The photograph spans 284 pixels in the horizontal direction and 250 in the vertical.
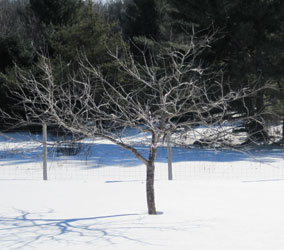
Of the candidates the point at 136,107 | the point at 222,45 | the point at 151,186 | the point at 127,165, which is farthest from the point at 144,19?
the point at 151,186

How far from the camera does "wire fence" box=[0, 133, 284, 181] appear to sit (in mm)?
11438

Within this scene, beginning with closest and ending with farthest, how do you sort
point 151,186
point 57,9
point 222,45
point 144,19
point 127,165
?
point 151,186
point 127,165
point 222,45
point 57,9
point 144,19

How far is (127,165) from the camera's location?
1359 cm

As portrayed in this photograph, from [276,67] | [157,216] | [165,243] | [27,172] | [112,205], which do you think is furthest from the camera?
[276,67]

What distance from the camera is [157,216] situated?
229 inches

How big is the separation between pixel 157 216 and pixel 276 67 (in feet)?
40.5

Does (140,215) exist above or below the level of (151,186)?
below

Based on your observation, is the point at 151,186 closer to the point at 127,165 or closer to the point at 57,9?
the point at 127,165

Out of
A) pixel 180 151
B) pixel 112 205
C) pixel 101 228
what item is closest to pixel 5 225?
pixel 101 228

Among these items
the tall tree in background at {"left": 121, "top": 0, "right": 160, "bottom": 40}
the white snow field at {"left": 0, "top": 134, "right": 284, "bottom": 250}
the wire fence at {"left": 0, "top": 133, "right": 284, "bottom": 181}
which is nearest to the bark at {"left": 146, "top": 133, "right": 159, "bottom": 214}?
Result: the white snow field at {"left": 0, "top": 134, "right": 284, "bottom": 250}

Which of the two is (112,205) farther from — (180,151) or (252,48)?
(252,48)

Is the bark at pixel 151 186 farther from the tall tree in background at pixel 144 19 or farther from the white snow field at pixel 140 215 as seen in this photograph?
the tall tree in background at pixel 144 19

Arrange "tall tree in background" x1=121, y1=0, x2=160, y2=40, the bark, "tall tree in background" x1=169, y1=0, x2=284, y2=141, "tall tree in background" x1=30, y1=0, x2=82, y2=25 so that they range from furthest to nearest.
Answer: "tall tree in background" x1=121, y1=0, x2=160, y2=40 < "tall tree in background" x1=30, y1=0, x2=82, y2=25 < "tall tree in background" x1=169, y1=0, x2=284, y2=141 < the bark

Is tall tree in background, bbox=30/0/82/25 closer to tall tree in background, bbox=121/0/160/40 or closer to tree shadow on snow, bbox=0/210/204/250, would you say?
tall tree in background, bbox=121/0/160/40
